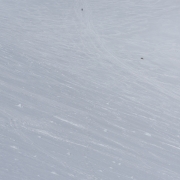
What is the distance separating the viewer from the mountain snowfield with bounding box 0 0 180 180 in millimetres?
1338

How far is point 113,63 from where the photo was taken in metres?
2.23

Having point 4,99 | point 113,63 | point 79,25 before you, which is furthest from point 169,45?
point 4,99

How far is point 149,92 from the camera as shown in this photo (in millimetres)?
1943

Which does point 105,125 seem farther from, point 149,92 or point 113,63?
point 113,63

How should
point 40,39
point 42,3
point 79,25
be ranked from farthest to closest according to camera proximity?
point 42,3
point 79,25
point 40,39

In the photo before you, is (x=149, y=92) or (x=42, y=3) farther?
(x=42, y=3)

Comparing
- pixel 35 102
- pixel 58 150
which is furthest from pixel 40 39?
pixel 58 150

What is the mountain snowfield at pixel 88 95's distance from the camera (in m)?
1.34

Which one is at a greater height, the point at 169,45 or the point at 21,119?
the point at 21,119

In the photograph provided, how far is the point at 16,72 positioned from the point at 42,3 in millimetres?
1535

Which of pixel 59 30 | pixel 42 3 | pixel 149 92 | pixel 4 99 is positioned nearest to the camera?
pixel 4 99

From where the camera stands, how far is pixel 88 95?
6.01 feet

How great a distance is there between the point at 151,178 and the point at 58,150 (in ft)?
1.19

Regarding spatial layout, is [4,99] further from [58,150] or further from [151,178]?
[151,178]
